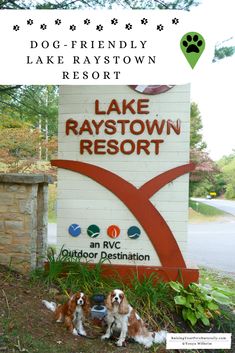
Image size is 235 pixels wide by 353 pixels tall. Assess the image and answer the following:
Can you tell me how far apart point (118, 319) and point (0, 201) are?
1.83 metres

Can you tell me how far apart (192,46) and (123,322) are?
2201 mm

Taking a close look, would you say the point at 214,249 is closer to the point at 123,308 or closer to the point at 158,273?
the point at 158,273

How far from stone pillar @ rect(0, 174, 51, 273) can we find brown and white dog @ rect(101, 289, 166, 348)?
4.38 ft

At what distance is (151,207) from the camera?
447cm

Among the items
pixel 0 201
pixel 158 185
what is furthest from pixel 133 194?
pixel 0 201

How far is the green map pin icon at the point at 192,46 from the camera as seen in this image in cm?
315

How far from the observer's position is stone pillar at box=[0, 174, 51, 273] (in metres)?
4.30

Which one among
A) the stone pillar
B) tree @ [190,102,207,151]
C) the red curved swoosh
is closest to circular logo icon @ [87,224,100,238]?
the red curved swoosh

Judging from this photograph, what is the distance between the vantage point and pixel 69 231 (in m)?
4.59

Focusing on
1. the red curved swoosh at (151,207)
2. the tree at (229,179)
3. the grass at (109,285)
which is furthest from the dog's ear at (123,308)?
the tree at (229,179)

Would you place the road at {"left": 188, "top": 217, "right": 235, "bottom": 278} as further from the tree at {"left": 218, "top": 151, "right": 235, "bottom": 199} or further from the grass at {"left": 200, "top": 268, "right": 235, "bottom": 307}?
the tree at {"left": 218, "top": 151, "right": 235, "bottom": 199}

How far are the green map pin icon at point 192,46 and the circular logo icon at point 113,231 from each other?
6.54 feet

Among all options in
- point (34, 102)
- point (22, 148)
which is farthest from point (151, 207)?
point (22, 148)

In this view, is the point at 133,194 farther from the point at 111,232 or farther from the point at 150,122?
the point at 150,122
